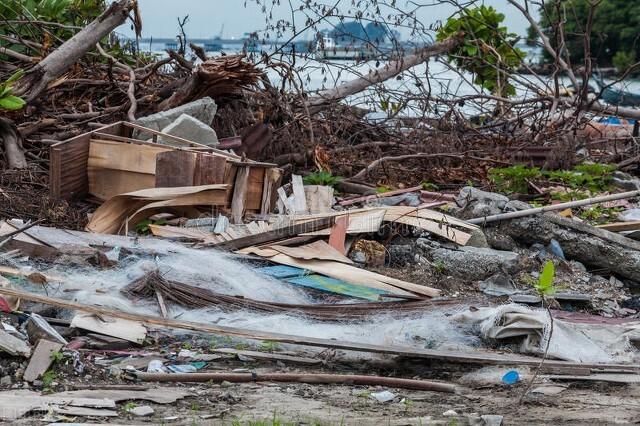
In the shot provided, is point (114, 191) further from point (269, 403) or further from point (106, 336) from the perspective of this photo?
point (269, 403)

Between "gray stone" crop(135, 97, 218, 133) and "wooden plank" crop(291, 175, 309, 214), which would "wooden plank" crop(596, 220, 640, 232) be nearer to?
"wooden plank" crop(291, 175, 309, 214)

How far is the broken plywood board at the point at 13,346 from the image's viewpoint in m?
4.63

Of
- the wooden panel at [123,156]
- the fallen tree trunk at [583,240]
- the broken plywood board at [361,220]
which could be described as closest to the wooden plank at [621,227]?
the fallen tree trunk at [583,240]

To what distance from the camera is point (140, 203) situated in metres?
7.43

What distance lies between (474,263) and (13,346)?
12.4 ft

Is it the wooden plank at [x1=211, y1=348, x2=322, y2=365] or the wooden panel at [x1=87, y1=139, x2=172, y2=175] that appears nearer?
the wooden plank at [x1=211, y1=348, x2=322, y2=365]

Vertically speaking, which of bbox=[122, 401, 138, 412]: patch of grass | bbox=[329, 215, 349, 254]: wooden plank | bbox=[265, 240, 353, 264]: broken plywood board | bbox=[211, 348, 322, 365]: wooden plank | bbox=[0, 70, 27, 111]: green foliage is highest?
bbox=[0, 70, 27, 111]: green foliage

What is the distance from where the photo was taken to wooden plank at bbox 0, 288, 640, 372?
5051 mm

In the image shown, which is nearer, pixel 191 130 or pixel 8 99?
pixel 8 99

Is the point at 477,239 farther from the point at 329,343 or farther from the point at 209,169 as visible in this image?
the point at 329,343

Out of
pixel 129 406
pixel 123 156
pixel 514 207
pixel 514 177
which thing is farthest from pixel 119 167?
pixel 129 406

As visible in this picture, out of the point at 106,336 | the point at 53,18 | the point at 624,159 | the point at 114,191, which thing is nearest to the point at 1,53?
the point at 53,18

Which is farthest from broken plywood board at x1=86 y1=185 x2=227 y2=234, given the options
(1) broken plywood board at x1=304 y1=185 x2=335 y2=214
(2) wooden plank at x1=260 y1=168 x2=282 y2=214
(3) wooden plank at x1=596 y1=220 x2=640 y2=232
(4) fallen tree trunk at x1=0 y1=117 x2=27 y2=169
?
(3) wooden plank at x1=596 y1=220 x2=640 y2=232

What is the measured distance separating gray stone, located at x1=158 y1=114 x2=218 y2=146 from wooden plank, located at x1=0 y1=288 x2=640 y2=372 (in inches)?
135
